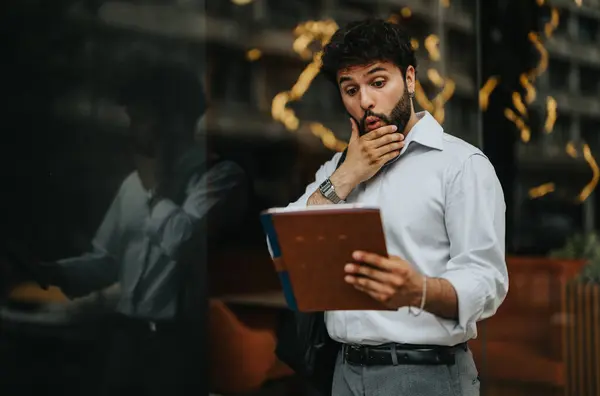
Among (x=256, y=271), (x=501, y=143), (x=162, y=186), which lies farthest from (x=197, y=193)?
(x=501, y=143)

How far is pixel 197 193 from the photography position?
12.7 ft

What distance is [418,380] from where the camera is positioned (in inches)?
98.5

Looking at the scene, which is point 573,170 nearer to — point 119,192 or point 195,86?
point 195,86

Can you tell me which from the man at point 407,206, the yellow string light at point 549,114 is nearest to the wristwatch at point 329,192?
the man at point 407,206

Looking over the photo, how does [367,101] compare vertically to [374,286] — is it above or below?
above

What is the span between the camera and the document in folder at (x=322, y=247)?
212 cm

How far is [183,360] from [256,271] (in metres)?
0.49

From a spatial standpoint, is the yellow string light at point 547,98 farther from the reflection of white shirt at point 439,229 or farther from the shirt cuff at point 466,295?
the shirt cuff at point 466,295

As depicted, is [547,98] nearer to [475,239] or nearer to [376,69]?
[376,69]

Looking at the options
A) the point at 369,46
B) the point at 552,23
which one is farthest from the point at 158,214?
the point at 552,23

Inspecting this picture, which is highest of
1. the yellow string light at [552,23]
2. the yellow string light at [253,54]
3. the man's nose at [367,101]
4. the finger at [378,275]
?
the yellow string light at [552,23]

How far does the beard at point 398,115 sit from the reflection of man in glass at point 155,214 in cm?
138

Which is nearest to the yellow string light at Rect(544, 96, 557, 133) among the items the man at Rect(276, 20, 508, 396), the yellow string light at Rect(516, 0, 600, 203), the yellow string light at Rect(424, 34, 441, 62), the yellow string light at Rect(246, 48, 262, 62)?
the yellow string light at Rect(516, 0, 600, 203)

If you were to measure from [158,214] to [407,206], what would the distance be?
161cm
